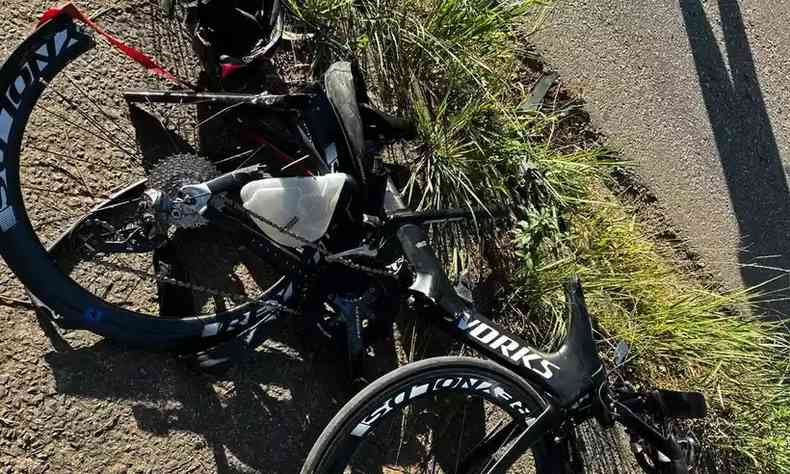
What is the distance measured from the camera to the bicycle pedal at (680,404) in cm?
266

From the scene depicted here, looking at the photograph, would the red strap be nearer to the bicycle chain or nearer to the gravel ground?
the gravel ground

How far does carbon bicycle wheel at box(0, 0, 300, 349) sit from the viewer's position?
6.70 ft

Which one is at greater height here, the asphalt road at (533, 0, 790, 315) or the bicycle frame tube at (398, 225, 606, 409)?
the asphalt road at (533, 0, 790, 315)

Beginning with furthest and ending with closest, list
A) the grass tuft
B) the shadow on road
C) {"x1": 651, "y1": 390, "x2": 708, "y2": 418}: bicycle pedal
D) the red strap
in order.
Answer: the shadow on road, the grass tuft, {"x1": 651, "y1": 390, "x2": 708, "y2": 418}: bicycle pedal, the red strap

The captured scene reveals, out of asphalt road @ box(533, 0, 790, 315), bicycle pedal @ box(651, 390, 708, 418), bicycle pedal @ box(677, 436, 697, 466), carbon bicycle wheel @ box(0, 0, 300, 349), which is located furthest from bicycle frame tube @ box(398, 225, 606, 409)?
asphalt road @ box(533, 0, 790, 315)

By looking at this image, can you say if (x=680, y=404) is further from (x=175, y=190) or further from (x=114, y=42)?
(x=114, y=42)

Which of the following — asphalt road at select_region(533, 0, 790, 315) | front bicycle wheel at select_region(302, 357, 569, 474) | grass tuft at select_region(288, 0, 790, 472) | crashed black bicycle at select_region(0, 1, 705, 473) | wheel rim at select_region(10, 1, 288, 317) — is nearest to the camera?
front bicycle wheel at select_region(302, 357, 569, 474)

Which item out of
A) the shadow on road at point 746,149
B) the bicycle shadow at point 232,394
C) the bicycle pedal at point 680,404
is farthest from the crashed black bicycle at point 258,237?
the shadow on road at point 746,149

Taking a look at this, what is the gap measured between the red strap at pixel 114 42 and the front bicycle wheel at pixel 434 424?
1.18m

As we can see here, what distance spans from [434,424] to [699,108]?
96.3 inches

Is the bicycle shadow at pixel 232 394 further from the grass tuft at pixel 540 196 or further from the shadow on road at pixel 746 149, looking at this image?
the shadow on road at pixel 746 149

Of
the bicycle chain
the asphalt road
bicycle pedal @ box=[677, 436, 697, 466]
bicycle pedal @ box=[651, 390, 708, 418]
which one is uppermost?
the asphalt road

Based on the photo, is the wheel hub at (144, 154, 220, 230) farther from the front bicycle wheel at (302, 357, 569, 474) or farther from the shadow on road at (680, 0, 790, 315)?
the shadow on road at (680, 0, 790, 315)

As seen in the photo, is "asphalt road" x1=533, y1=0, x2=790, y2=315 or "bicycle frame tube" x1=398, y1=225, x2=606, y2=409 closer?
"bicycle frame tube" x1=398, y1=225, x2=606, y2=409
